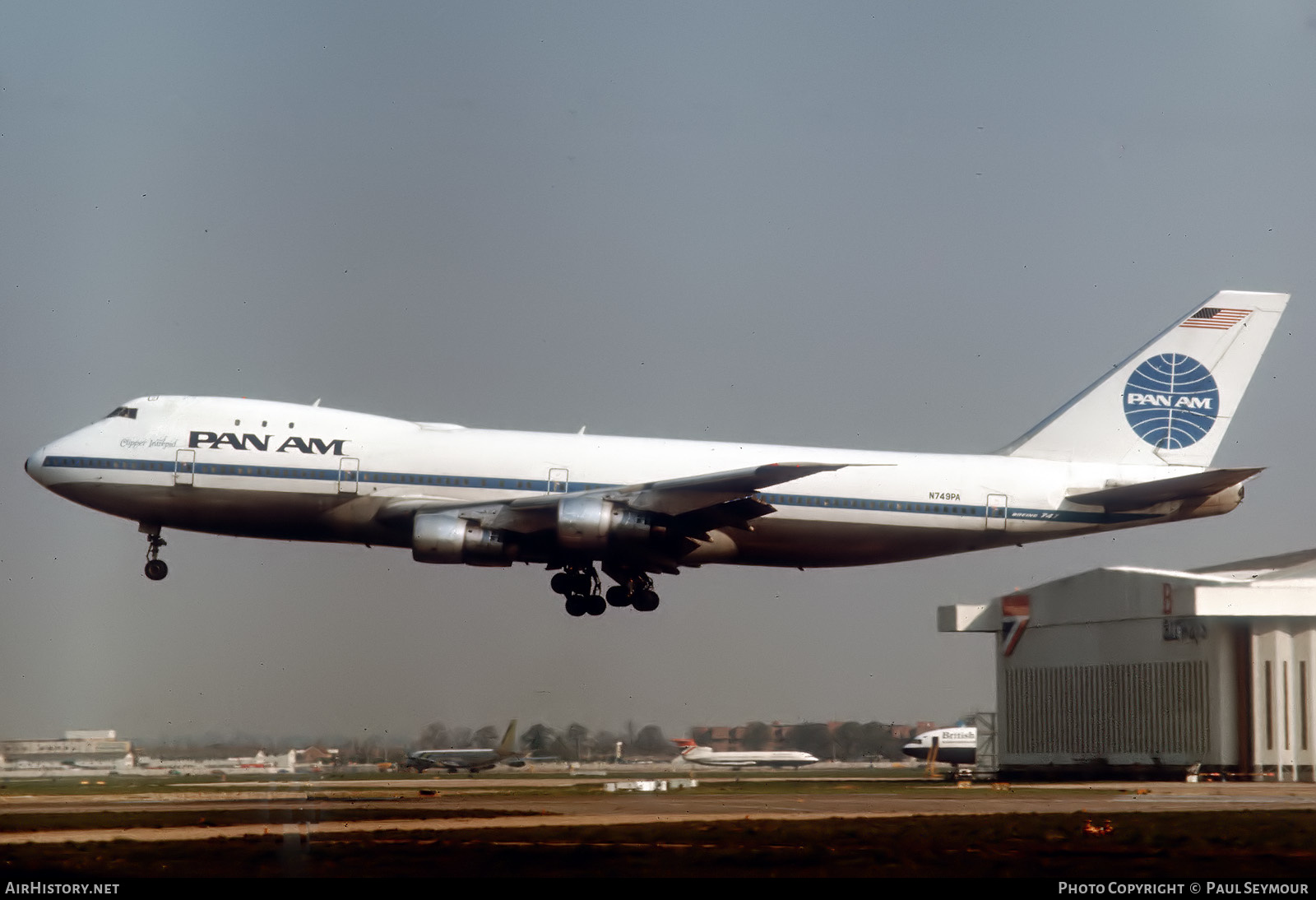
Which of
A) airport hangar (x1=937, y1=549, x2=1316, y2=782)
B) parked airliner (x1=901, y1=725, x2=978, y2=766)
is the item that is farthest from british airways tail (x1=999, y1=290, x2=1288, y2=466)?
parked airliner (x1=901, y1=725, x2=978, y2=766)

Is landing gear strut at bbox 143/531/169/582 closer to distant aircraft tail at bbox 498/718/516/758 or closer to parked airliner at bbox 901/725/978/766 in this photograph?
distant aircraft tail at bbox 498/718/516/758

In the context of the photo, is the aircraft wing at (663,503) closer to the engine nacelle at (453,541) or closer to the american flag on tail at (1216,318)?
the engine nacelle at (453,541)

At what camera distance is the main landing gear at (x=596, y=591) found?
39219 millimetres

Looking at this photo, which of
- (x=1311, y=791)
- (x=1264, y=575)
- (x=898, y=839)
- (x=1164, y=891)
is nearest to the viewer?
(x=1164, y=891)

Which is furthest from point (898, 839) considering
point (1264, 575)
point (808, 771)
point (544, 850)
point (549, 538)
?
point (808, 771)

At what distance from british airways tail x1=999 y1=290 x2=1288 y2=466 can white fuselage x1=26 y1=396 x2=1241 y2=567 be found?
5.53ft

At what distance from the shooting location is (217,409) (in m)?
37.9

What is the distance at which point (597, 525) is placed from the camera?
36.1 m

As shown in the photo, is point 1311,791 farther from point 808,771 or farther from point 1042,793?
point 808,771

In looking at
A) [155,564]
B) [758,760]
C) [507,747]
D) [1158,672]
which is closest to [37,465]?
[155,564]

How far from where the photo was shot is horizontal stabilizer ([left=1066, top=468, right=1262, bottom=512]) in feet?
120

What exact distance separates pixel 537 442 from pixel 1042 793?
49.5ft

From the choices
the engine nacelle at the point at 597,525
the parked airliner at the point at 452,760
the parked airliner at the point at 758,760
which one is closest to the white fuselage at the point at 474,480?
the engine nacelle at the point at 597,525

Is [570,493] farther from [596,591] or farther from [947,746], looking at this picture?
[947,746]
